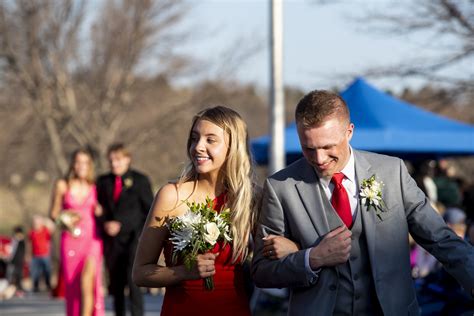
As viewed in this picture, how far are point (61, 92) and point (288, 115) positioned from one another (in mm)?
18334

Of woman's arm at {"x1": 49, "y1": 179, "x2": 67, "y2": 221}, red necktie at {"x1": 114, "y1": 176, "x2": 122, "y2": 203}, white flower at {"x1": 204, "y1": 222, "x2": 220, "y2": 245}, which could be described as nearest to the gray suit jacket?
white flower at {"x1": 204, "y1": 222, "x2": 220, "y2": 245}

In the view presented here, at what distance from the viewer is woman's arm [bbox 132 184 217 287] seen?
5.91 metres

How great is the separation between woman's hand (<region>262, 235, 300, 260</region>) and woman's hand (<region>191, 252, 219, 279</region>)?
1.73 feet

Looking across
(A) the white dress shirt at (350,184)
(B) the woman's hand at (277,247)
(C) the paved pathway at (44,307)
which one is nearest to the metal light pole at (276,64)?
(C) the paved pathway at (44,307)

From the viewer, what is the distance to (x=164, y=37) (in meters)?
25.4

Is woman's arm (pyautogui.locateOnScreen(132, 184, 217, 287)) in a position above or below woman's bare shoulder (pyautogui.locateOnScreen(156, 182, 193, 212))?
below

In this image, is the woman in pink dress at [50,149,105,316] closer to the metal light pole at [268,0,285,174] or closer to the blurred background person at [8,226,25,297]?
the metal light pole at [268,0,285,174]

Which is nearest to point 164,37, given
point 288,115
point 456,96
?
point 456,96

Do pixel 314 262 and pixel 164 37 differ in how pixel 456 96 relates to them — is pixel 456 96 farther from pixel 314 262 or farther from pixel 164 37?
pixel 314 262

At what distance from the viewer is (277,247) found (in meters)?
5.34

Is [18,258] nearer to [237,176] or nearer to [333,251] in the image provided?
[237,176]

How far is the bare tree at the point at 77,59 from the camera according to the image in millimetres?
24469

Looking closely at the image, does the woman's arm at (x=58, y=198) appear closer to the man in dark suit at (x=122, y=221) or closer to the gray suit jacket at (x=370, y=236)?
the man in dark suit at (x=122, y=221)

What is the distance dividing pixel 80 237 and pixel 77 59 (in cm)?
1382
